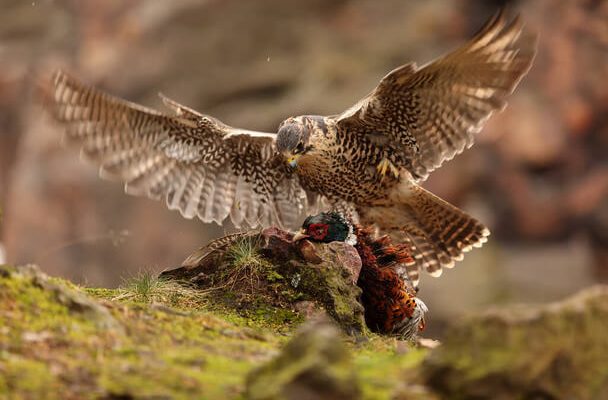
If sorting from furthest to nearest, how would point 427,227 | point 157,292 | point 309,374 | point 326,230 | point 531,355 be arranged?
1. point 427,227
2. point 326,230
3. point 157,292
4. point 531,355
5. point 309,374

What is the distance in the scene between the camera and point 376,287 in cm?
516

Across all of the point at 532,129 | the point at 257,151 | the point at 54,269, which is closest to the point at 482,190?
the point at 532,129

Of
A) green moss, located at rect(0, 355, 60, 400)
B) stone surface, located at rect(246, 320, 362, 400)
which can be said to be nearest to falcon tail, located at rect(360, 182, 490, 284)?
stone surface, located at rect(246, 320, 362, 400)

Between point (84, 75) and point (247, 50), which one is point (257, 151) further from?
point (84, 75)

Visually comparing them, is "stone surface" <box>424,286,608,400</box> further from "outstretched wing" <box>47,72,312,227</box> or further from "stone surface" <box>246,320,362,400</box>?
"outstretched wing" <box>47,72,312,227</box>

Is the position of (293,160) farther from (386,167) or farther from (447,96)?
(447,96)

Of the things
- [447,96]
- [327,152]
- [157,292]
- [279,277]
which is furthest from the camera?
[327,152]

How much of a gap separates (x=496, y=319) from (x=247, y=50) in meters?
16.1

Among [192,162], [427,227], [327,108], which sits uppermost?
[327,108]

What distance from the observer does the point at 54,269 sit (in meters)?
18.1

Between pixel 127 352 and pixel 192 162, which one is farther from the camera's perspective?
pixel 192 162

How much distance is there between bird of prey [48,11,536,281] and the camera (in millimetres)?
5547

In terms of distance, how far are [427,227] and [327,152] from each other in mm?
965

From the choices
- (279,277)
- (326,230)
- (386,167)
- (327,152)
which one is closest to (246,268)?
(279,277)
